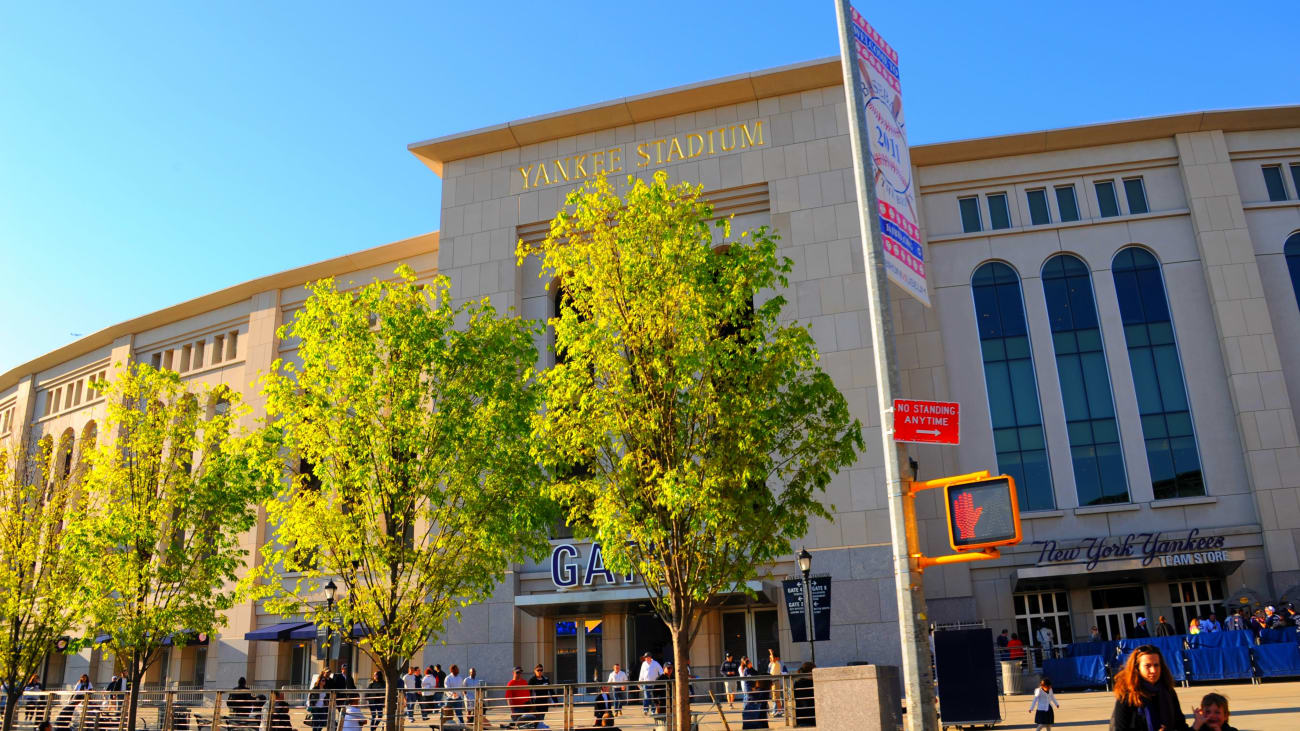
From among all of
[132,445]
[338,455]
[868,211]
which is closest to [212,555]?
[132,445]

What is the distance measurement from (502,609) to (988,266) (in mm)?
21782

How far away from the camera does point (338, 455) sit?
1898cm

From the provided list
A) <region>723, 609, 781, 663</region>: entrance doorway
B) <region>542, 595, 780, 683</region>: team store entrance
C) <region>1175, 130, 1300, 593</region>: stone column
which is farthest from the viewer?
<region>1175, 130, 1300, 593</region>: stone column

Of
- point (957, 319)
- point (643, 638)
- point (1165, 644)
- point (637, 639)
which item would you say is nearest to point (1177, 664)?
point (1165, 644)

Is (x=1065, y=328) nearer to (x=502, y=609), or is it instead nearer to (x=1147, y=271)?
(x=1147, y=271)

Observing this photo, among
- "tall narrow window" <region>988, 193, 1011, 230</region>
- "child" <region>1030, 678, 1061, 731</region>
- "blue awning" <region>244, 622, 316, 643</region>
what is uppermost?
"tall narrow window" <region>988, 193, 1011, 230</region>

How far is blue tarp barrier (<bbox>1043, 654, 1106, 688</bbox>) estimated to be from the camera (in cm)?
2675

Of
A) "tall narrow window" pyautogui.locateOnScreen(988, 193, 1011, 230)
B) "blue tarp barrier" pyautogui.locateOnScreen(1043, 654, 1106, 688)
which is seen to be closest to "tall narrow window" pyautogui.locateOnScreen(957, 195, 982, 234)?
"tall narrow window" pyautogui.locateOnScreen(988, 193, 1011, 230)

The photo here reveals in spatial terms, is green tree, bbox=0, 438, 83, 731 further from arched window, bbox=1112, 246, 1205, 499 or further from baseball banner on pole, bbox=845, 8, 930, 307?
arched window, bbox=1112, 246, 1205, 499

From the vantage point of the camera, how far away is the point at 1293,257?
3500cm

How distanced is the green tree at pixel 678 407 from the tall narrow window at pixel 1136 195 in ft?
83.6

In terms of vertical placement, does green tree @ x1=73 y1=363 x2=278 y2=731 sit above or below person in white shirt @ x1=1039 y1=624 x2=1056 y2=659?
above

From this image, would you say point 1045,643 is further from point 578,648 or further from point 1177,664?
point 578,648

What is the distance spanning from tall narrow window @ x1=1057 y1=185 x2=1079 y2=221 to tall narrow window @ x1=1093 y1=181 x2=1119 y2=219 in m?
0.83
